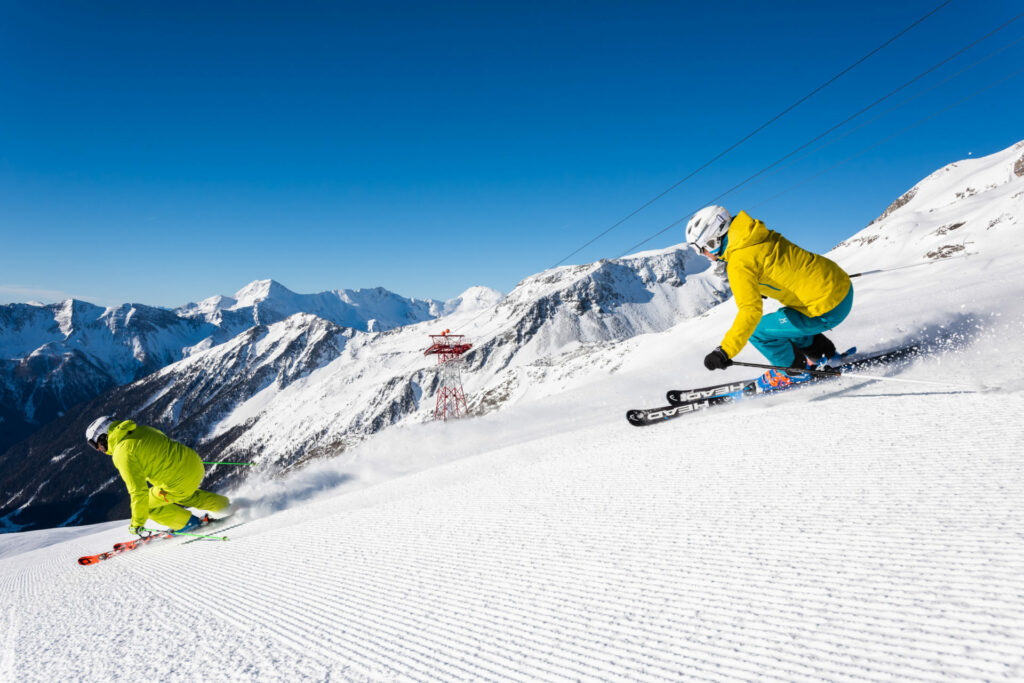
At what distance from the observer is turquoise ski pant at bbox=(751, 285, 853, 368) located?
648 cm

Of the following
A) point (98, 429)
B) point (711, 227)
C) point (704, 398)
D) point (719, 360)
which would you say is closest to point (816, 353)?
point (704, 398)

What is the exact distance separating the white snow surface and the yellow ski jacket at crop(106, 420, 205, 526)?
1.24 metres

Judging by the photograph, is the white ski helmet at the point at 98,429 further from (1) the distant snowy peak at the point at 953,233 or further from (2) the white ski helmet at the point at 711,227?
(1) the distant snowy peak at the point at 953,233

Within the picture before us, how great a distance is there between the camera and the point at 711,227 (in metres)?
6.40

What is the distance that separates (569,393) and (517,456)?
421cm

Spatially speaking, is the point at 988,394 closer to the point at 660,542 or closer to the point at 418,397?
the point at 660,542

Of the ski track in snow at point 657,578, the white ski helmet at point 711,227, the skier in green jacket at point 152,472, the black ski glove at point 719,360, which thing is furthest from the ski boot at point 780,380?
the skier in green jacket at point 152,472

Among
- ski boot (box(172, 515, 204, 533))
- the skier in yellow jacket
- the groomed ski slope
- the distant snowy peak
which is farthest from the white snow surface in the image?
the distant snowy peak

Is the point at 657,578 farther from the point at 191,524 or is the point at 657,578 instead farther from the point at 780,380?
the point at 191,524

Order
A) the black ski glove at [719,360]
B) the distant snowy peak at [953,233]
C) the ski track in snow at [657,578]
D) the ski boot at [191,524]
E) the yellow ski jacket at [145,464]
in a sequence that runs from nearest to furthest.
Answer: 1. the ski track in snow at [657,578]
2. the black ski glove at [719,360]
3. the yellow ski jacket at [145,464]
4. the ski boot at [191,524]
5. the distant snowy peak at [953,233]

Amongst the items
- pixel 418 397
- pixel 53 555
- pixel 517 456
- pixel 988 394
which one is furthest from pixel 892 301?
pixel 418 397

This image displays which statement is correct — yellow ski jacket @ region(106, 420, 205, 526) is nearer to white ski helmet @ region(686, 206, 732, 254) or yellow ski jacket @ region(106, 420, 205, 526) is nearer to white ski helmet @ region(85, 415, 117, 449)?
white ski helmet @ region(85, 415, 117, 449)

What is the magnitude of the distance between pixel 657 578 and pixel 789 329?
5208 mm

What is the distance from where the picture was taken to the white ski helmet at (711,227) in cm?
639
